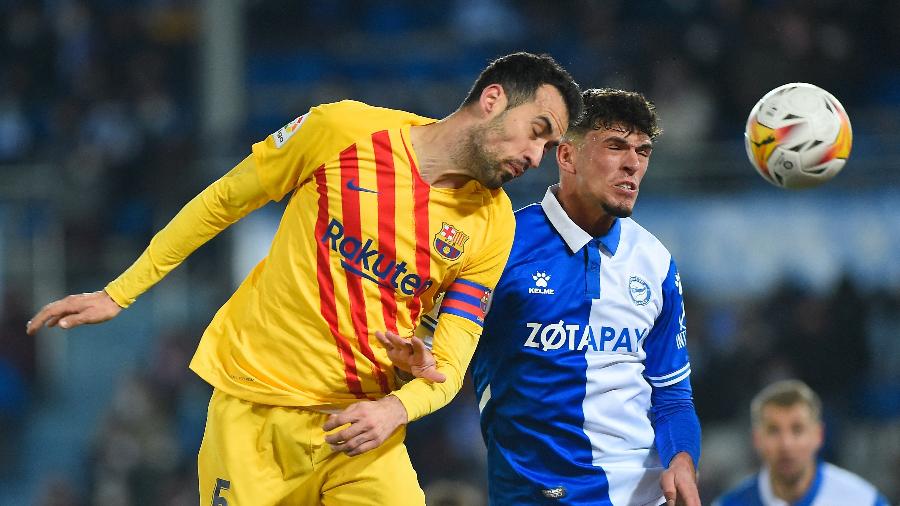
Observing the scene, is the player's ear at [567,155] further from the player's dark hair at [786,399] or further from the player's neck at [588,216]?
the player's dark hair at [786,399]

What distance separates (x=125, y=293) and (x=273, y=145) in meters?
0.64

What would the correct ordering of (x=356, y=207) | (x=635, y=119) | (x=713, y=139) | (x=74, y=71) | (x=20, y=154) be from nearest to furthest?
(x=356, y=207)
(x=635, y=119)
(x=713, y=139)
(x=20, y=154)
(x=74, y=71)

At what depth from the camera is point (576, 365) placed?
434 centimetres

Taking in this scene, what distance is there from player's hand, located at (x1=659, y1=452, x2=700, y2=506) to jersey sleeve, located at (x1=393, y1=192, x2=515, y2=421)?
2.57ft

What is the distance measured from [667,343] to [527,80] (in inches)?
44.8

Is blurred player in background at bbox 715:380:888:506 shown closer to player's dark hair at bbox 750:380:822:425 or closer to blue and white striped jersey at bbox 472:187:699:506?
player's dark hair at bbox 750:380:822:425

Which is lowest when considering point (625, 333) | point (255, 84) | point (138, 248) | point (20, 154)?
point (625, 333)

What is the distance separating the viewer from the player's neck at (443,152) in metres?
3.92

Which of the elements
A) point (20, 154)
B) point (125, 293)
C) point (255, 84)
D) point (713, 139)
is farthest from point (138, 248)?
point (125, 293)

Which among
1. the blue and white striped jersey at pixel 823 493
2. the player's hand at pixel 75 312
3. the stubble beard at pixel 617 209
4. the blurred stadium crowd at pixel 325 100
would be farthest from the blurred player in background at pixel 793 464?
the player's hand at pixel 75 312

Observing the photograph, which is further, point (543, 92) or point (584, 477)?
point (584, 477)

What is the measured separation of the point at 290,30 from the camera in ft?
43.0

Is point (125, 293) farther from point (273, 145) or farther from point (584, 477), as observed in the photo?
point (584, 477)

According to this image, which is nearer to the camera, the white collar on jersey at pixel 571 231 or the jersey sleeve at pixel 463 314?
the jersey sleeve at pixel 463 314
